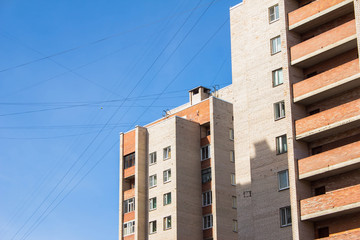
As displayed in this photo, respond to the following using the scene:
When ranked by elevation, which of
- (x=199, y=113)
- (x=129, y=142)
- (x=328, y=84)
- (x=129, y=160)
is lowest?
(x=328, y=84)

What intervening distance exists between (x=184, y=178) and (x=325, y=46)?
79.9ft

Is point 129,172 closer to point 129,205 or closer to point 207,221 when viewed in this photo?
point 129,205

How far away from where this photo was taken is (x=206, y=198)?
72000mm

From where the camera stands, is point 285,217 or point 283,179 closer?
point 285,217

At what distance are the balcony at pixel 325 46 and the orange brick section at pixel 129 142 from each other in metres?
27.1

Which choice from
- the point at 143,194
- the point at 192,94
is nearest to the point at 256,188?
the point at 143,194

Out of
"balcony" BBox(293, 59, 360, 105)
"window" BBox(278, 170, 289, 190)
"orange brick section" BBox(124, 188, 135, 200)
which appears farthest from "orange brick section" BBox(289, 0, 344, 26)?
"orange brick section" BBox(124, 188, 135, 200)

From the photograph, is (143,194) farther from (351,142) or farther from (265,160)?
(351,142)

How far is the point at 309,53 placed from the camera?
178 feet

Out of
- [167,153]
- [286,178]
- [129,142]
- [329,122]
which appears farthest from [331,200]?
[129,142]

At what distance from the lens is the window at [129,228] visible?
2931 inches

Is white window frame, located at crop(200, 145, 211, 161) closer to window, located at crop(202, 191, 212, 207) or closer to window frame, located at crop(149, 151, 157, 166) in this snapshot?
window, located at crop(202, 191, 212, 207)

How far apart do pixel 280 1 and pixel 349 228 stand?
1937 centimetres

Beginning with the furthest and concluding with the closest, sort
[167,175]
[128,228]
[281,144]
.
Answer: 1. [128,228]
2. [167,175]
3. [281,144]
